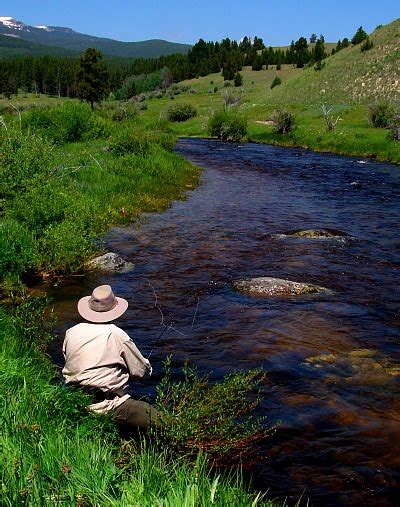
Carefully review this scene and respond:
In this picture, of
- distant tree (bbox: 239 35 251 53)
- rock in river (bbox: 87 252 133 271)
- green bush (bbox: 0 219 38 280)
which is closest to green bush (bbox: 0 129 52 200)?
green bush (bbox: 0 219 38 280)

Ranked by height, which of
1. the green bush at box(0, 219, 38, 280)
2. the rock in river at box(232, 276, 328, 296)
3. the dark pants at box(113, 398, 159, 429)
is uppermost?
the dark pants at box(113, 398, 159, 429)

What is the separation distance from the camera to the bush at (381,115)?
48.6 metres

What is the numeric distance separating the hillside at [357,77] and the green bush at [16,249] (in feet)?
189

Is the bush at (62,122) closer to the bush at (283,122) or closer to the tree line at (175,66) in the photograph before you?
the bush at (283,122)

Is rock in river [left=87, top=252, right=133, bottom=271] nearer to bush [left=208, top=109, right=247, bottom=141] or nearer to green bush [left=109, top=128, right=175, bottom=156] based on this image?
green bush [left=109, top=128, right=175, bottom=156]

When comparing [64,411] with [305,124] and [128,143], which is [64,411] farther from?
[305,124]

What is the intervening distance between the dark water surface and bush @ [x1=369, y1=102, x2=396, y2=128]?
27.4 metres

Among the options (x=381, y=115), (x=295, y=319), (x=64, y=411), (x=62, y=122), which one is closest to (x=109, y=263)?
(x=295, y=319)

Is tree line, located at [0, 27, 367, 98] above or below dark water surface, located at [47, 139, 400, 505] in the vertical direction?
below

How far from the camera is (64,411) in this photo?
578 centimetres

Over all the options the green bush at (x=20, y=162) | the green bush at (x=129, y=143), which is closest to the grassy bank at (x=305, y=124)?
the green bush at (x=129, y=143)

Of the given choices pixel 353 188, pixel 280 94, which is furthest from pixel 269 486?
pixel 280 94

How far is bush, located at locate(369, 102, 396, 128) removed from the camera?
160 feet

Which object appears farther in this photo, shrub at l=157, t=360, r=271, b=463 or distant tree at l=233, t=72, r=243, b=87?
distant tree at l=233, t=72, r=243, b=87
